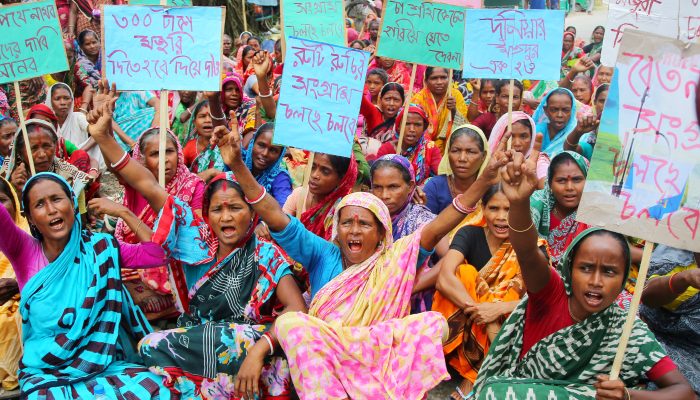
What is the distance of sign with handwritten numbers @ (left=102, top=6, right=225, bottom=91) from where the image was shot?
13.8 ft

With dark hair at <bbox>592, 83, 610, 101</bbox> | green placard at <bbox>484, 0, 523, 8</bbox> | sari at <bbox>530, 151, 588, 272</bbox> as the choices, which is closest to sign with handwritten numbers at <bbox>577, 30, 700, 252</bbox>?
sari at <bbox>530, 151, 588, 272</bbox>

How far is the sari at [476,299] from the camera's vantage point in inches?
152

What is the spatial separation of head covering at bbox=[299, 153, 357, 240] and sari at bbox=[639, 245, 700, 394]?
1.96 meters

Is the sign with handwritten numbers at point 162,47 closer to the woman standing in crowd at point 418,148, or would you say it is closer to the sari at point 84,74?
the woman standing in crowd at point 418,148

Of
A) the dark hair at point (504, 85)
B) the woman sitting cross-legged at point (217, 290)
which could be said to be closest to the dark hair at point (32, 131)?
the woman sitting cross-legged at point (217, 290)

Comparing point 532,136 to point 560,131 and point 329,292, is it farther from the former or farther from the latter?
point 329,292

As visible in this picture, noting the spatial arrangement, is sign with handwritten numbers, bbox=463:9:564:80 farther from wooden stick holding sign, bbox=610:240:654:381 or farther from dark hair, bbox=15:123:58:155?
dark hair, bbox=15:123:58:155

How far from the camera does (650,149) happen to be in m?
2.59

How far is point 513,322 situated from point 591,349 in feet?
1.20

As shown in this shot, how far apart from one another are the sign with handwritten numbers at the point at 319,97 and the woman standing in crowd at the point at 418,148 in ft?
6.36

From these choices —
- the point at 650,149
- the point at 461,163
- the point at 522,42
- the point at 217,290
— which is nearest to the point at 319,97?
the point at 461,163

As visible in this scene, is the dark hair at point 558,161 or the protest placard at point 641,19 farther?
the dark hair at point 558,161

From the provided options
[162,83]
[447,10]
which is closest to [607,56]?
[447,10]

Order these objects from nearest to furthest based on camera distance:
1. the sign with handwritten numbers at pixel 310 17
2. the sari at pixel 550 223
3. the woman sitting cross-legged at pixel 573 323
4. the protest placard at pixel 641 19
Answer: the woman sitting cross-legged at pixel 573 323 → the protest placard at pixel 641 19 → the sari at pixel 550 223 → the sign with handwritten numbers at pixel 310 17
